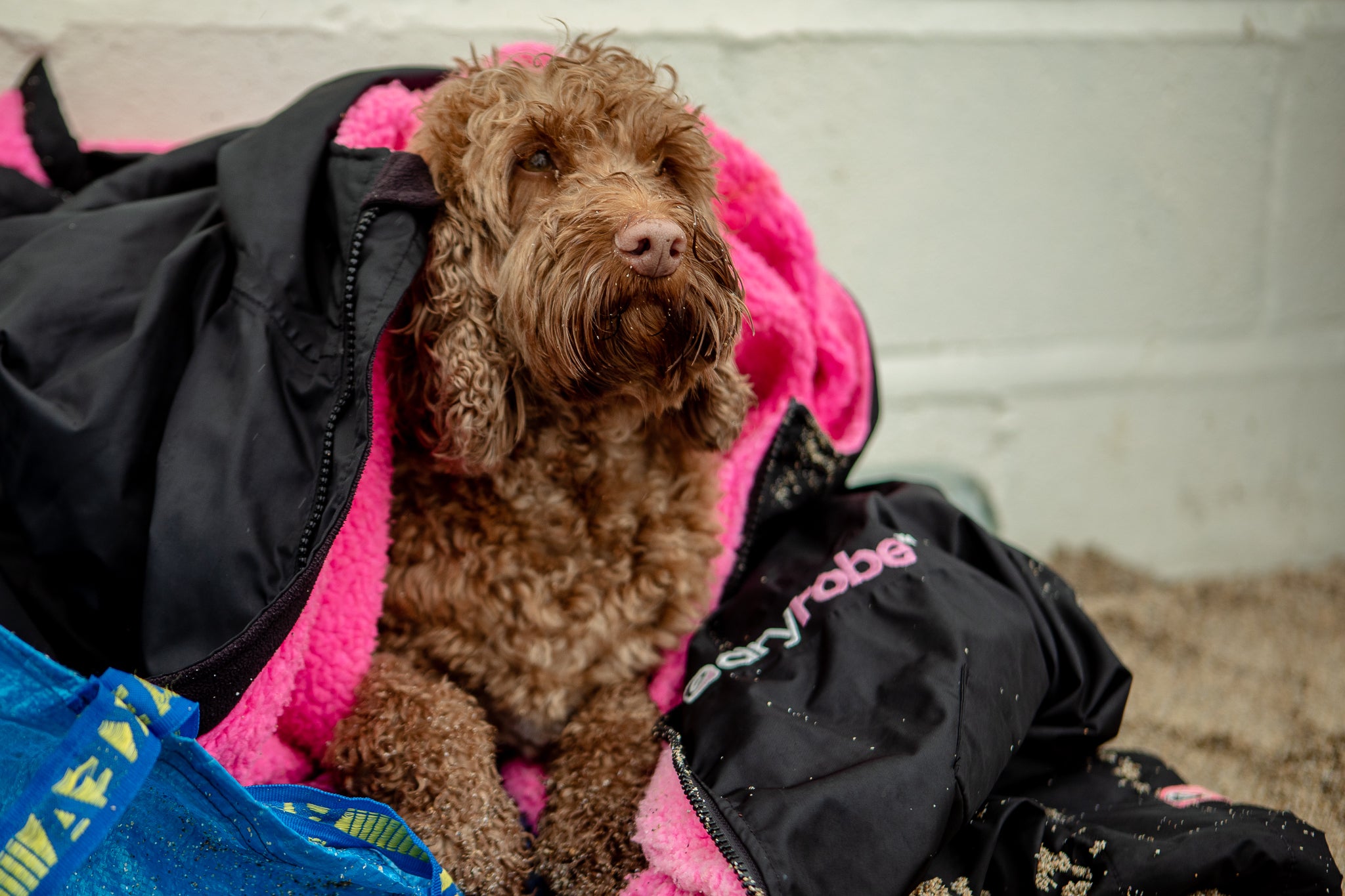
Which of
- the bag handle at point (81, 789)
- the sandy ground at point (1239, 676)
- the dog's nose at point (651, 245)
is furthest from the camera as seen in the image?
the sandy ground at point (1239, 676)

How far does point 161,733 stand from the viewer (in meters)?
1.04

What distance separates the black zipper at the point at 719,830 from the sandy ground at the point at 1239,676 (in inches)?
44.9

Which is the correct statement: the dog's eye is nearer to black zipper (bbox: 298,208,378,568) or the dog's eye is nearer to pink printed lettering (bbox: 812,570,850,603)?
black zipper (bbox: 298,208,378,568)

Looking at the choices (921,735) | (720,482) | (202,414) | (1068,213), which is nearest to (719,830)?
(921,735)

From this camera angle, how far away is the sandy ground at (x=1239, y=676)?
2.02 meters

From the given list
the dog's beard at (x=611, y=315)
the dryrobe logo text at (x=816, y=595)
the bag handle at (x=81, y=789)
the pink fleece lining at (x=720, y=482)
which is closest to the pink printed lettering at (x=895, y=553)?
the dryrobe logo text at (x=816, y=595)

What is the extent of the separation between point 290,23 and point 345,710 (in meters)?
1.53

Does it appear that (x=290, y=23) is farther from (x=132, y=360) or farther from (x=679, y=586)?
(x=679, y=586)

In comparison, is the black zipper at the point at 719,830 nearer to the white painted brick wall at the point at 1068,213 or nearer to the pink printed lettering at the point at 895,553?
the pink printed lettering at the point at 895,553

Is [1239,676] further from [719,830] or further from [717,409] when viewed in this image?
[719,830]

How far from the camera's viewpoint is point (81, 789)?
95 cm

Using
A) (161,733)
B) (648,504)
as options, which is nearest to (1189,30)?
(648,504)

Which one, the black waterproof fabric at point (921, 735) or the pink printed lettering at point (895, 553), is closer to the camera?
the black waterproof fabric at point (921, 735)

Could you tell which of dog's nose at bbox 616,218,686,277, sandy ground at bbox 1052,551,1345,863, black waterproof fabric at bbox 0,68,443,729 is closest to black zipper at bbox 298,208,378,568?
black waterproof fabric at bbox 0,68,443,729
